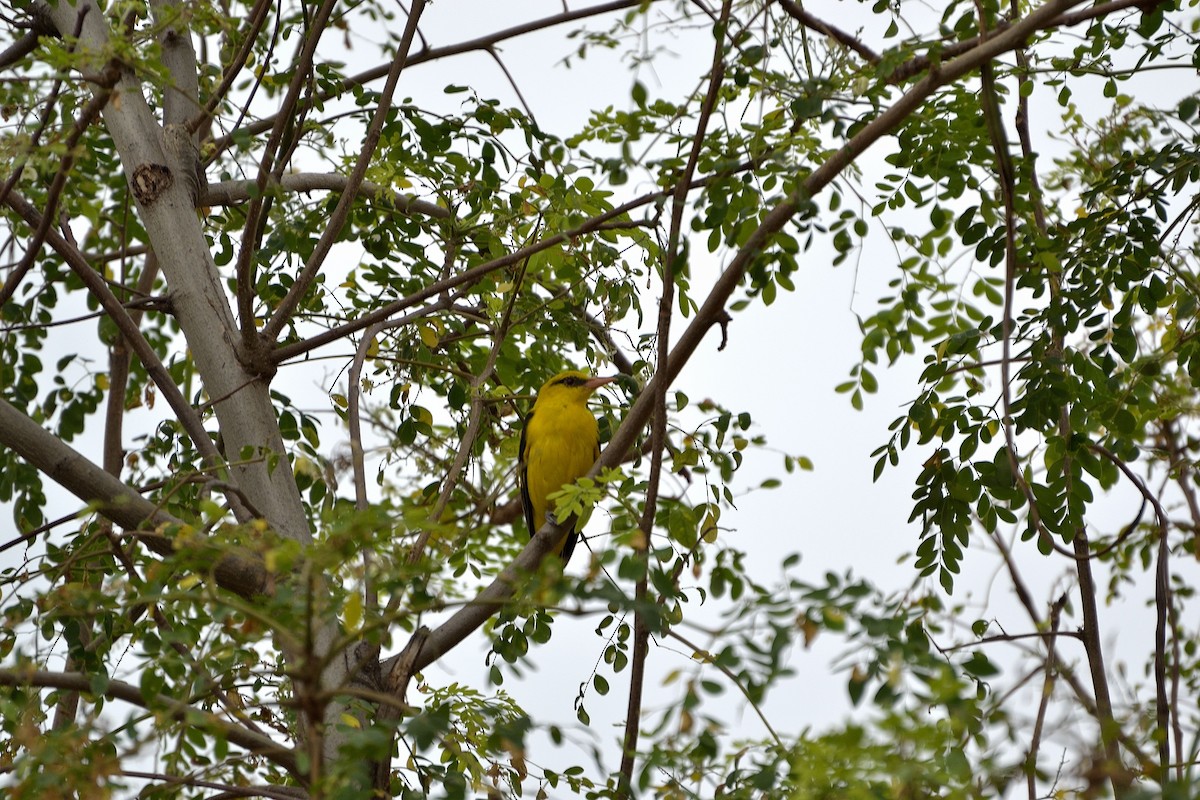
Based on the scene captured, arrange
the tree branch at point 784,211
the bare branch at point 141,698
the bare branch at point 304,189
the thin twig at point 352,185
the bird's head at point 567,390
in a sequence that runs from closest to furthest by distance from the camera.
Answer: the bare branch at point 141,698 < the tree branch at point 784,211 < the thin twig at point 352,185 < the bare branch at point 304,189 < the bird's head at point 567,390

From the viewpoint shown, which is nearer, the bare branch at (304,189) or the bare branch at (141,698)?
the bare branch at (141,698)

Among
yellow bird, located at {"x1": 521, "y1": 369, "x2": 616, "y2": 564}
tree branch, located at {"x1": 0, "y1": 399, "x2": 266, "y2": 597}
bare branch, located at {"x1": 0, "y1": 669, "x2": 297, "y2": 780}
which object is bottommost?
bare branch, located at {"x1": 0, "y1": 669, "x2": 297, "y2": 780}

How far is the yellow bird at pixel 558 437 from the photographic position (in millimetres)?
6111

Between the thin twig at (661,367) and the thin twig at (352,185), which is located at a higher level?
the thin twig at (352,185)

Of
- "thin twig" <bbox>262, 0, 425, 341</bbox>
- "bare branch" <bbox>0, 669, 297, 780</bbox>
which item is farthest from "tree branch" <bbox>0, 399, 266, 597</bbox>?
"thin twig" <bbox>262, 0, 425, 341</bbox>

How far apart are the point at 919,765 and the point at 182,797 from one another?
282 centimetres

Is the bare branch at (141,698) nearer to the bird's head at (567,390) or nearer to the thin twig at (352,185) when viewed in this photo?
the thin twig at (352,185)

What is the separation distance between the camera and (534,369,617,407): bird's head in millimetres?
6050

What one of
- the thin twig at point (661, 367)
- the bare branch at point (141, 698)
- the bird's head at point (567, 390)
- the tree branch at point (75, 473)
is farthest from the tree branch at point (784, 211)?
the bird's head at point (567, 390)

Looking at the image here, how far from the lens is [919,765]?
2.22 meters

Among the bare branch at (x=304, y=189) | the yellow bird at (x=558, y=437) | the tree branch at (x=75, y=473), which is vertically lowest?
the tree branch at (x=75, y=473)

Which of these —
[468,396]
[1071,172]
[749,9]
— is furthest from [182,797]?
[1071,172]

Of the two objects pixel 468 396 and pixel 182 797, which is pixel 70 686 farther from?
pixel 468 396

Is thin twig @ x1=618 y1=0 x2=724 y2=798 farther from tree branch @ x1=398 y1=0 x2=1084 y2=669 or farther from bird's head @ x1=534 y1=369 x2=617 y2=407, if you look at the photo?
bird's head @ x1=534 y1=369 x2=617 y2=407
